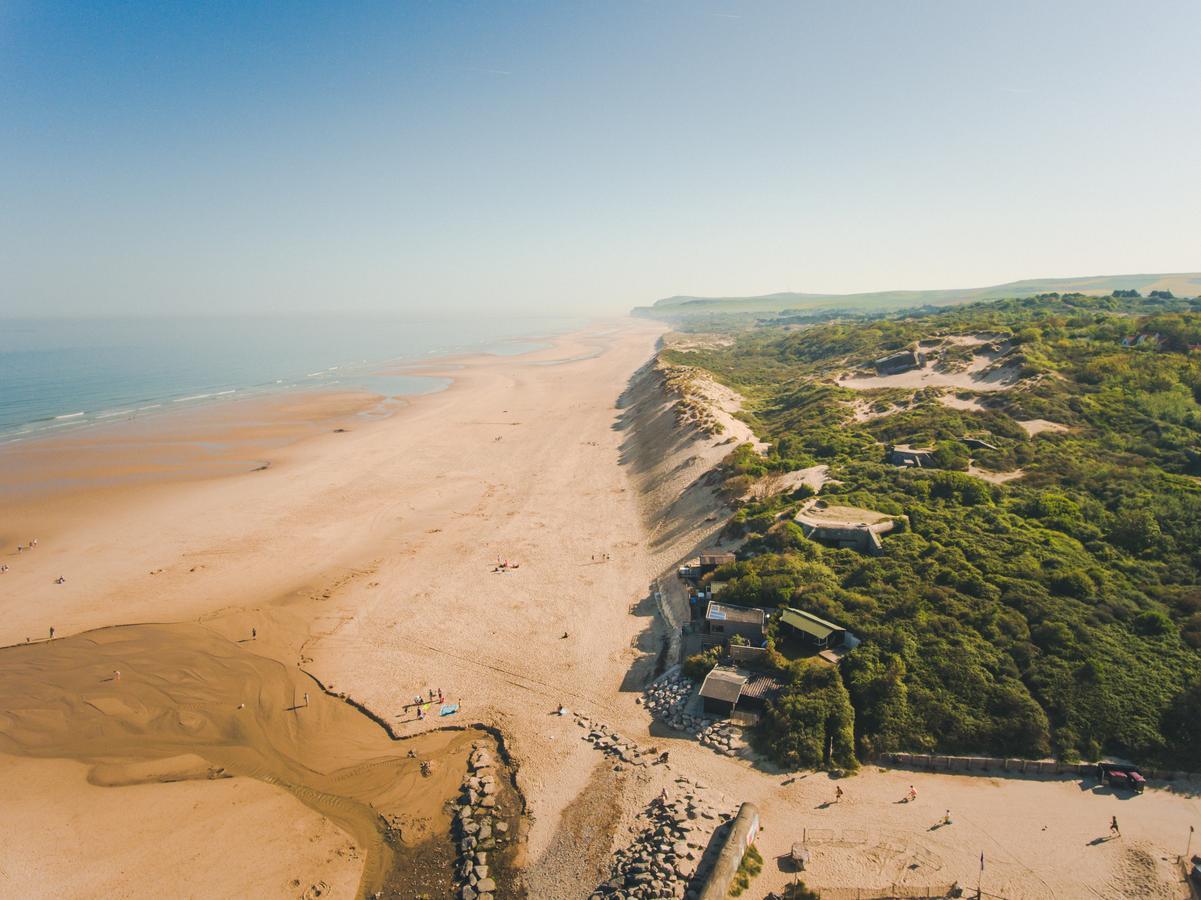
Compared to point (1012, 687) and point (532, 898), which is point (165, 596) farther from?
point (1012, 687)

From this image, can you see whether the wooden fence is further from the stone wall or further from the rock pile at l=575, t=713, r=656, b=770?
the rock pile at l=575, t=713, r=656, b=770

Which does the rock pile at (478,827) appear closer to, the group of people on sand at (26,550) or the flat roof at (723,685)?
the flat roof at (723,685)

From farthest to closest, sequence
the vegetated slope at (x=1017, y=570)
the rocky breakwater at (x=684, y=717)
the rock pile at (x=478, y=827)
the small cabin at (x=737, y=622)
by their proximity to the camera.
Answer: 1. the small cabin at (x=737, y=622)
2. the rocky breakwater at (x=684, y=717)
3. the vegetated slope at (x=1017, y=570)
4. the rock pile at (x=478, y=827)

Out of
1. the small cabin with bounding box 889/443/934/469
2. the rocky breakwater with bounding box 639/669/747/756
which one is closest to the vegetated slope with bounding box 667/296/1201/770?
the small cabin with bounding box 889/443/934/469

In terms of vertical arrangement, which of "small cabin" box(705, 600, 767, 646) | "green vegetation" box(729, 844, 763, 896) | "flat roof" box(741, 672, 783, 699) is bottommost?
"green vegetation" box(729, 844, 763, 896)

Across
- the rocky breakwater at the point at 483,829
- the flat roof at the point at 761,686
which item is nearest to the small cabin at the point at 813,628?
the flat roof at the point at 761,686

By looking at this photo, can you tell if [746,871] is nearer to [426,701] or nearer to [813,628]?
[813,628]
